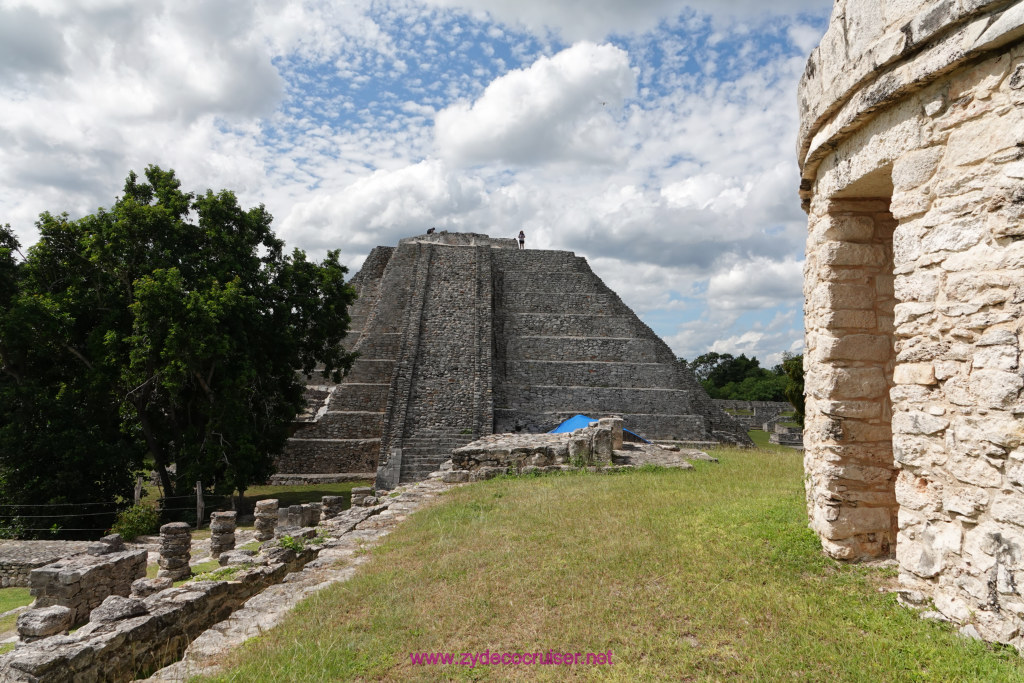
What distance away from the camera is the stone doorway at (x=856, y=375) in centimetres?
462

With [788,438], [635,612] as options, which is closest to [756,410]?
[788,438]

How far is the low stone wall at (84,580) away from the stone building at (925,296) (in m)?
8.45

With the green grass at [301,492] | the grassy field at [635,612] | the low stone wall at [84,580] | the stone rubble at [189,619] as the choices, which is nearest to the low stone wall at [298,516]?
the low stone wall at [84,580]

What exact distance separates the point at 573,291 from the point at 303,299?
1917cm

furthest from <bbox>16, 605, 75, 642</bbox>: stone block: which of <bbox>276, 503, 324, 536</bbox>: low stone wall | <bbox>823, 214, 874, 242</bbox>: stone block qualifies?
<bbox>823, 214, 874, 242</bbox>: stone block

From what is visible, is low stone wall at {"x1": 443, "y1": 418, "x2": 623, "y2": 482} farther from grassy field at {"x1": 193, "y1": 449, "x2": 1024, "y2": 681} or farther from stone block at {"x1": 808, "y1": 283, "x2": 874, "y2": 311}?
stone block at {"x1": 808, "y1": 283, "x2": 874, "y2": 311}

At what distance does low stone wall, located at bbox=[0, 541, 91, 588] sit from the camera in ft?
34.3

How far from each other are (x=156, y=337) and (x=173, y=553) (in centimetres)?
690

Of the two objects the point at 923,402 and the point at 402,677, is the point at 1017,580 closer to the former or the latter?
the point at 923,402

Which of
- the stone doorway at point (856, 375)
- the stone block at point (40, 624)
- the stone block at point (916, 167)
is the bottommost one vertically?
the stone block at point (40, 624)

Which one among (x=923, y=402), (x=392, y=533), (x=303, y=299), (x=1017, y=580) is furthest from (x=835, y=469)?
(x=303, y=299)

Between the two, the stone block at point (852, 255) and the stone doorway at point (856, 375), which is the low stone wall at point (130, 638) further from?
the stone block at point (852, 255)

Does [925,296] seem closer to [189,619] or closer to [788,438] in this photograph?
[189,619]

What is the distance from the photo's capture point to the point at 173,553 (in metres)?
9.72
